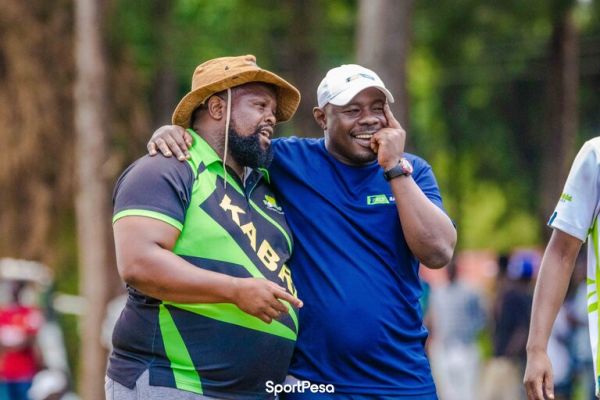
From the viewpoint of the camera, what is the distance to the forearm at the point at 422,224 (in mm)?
5277

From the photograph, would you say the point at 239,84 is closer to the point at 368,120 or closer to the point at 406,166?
the point at 368,120

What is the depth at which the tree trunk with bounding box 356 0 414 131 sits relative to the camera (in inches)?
496

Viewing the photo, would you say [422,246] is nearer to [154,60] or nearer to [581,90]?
[154,60]

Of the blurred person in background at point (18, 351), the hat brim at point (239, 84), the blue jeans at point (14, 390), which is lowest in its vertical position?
the blue jeans at point (14, 390)

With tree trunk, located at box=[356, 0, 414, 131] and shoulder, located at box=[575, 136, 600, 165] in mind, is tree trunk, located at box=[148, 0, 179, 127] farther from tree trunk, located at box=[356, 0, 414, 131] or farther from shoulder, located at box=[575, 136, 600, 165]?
shoulder, located at box=[575, 136, 600, 165]

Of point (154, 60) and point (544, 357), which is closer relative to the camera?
point (544, 357)

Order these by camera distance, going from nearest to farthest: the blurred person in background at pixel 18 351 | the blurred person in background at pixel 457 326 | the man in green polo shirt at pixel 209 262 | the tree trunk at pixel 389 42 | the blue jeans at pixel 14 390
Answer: the man in green polo shirt at pixel 209 262, the tree trunk at pixel 389 42, the blue jeans at pixel 14 390, the blurred person in background at pixel 18 351, the blurred person in background at pixel 457 326

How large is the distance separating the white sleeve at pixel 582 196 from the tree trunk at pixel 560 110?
48.4 feet

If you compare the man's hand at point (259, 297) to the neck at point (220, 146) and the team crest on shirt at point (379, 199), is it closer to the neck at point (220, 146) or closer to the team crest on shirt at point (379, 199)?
the neck at point (220, 146)

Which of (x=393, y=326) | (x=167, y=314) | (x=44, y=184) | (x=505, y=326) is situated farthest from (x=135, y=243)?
(x=44, y=184)

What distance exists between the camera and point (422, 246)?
17.4ft

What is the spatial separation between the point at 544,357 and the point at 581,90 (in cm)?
2014

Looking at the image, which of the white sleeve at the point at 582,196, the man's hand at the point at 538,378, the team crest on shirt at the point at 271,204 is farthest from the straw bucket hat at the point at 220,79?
the man's hand at the point at 538,378

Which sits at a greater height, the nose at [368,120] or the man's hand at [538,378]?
the nose at [368,120]
